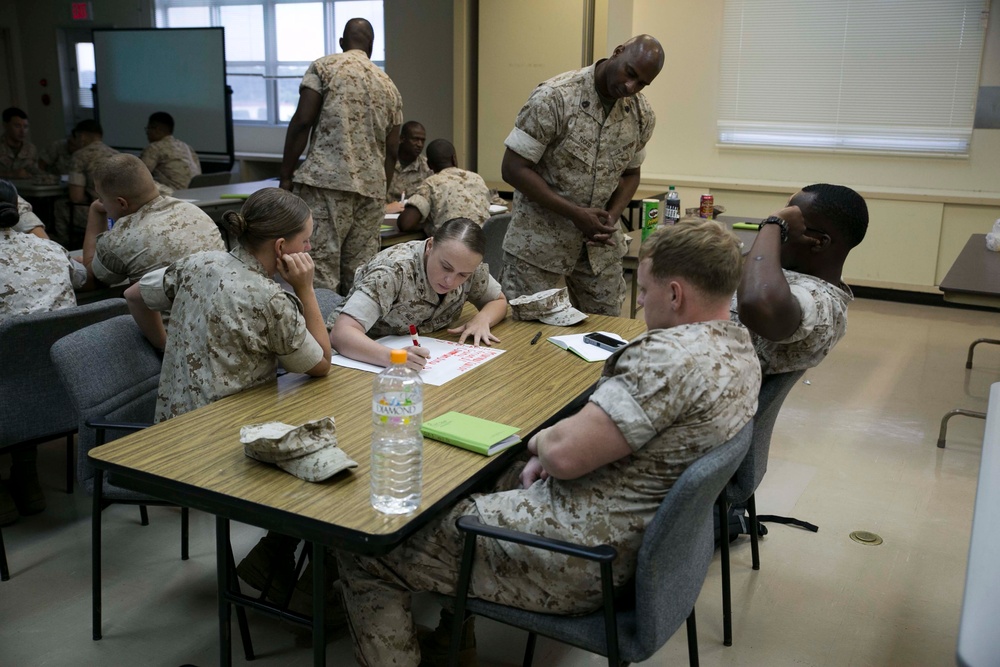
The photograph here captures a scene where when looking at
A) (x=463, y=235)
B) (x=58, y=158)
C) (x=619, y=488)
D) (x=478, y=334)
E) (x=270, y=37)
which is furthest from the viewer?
(x=270, y=37)

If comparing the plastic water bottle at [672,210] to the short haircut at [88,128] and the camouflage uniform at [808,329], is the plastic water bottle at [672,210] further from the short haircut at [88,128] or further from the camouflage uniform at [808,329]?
the short haircut at [88,128]

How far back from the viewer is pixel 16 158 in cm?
759

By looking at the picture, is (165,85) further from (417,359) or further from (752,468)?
(752,468)

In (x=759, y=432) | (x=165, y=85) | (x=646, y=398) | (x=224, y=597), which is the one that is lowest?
(x=224, y=597)

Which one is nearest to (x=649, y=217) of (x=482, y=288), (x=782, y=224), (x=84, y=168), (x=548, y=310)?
(x=548, y=310)

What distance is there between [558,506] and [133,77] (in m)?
8.89

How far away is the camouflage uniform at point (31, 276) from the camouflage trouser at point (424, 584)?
1.77 meters

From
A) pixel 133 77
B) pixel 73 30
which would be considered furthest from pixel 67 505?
pixel 73 30

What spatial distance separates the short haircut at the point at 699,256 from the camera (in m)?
1.66

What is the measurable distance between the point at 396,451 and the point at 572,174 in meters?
2.06

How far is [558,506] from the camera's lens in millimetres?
1695

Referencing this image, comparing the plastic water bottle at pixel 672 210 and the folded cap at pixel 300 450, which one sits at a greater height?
the plastic water bottle at pixel 672 210

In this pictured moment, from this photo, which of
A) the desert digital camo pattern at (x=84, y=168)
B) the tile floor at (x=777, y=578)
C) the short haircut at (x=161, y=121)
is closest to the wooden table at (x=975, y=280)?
the tile floor at (x=777, y=578)

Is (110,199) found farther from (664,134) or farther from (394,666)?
(664,134)
